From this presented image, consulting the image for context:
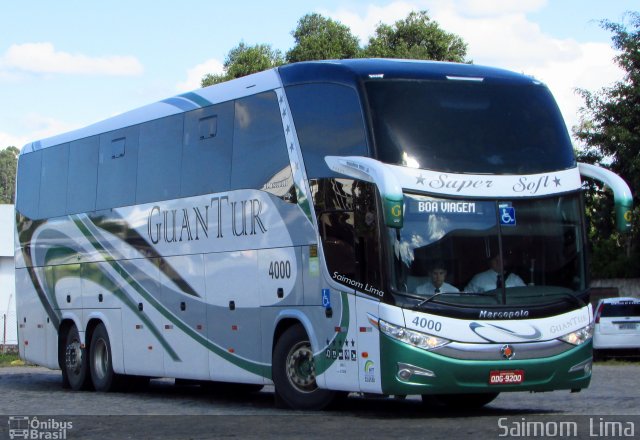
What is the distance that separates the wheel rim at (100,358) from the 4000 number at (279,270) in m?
5.97

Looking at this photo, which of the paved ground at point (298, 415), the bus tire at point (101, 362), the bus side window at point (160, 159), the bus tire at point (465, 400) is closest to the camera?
the paved ground at point (298, 415)

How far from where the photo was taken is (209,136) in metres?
17.1

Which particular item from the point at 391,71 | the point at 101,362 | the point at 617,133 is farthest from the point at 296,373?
the point at 617,133

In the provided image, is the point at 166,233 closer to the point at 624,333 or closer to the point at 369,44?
the point at 624,333

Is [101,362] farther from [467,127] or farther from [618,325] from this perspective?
[618,325]

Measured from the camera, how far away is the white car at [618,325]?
97.8ft

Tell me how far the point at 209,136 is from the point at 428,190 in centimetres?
477

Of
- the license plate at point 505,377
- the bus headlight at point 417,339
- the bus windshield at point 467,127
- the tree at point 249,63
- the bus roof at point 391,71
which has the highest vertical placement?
the tree at point 249,63

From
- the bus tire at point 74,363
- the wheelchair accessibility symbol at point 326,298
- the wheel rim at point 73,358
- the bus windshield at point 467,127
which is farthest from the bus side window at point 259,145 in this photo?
the wheel rim at point 73,358

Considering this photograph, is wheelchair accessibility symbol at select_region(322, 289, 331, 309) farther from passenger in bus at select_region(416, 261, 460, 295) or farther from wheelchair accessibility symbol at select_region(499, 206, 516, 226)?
wheelchair accessibility symbol at select_region(499, 206, 516, 226)

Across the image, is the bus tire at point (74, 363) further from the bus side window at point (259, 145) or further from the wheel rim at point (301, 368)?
the wheel rim at point (301, 368)

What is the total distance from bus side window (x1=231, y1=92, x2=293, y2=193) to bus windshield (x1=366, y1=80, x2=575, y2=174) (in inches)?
70.7

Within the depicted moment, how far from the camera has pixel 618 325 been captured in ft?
98.4

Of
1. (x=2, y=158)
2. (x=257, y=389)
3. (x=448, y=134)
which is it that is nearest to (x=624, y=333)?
(x=257, y=389)
